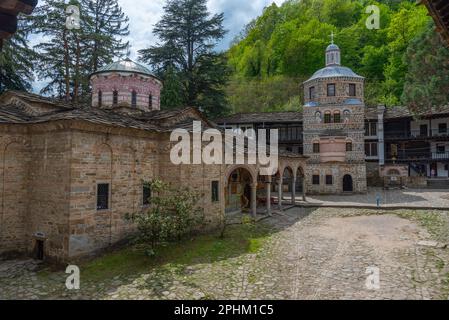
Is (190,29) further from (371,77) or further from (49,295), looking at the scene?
(49,295)

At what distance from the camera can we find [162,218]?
30.8 ft

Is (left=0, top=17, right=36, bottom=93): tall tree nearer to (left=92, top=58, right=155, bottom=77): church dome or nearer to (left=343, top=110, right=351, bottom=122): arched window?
(left=92, top=58, right=155, bottom=77): church dome

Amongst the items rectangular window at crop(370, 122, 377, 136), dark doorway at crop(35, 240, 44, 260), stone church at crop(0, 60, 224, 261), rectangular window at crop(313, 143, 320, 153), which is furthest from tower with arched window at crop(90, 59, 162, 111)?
rectangular window at crop(370, 122, 377, 136)

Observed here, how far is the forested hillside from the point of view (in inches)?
1554

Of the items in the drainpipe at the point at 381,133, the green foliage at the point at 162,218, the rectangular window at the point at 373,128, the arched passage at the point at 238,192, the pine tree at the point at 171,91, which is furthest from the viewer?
the rectangular window at the point at 373,128

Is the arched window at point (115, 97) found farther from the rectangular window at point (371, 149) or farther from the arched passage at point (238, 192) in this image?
the rectangular window at point (371, 149)

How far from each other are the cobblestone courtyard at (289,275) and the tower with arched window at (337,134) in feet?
52.4

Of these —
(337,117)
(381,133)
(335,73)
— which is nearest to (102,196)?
(337,117)

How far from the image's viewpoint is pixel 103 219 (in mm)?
9977

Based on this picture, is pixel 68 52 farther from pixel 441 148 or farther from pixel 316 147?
pixel 441 148

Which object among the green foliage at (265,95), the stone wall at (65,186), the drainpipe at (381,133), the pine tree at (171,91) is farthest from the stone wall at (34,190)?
the green foliage at (265,95)

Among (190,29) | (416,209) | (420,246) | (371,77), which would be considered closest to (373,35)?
(371,77)

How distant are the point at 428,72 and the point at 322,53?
2835cm

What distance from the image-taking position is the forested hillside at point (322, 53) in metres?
39.5
